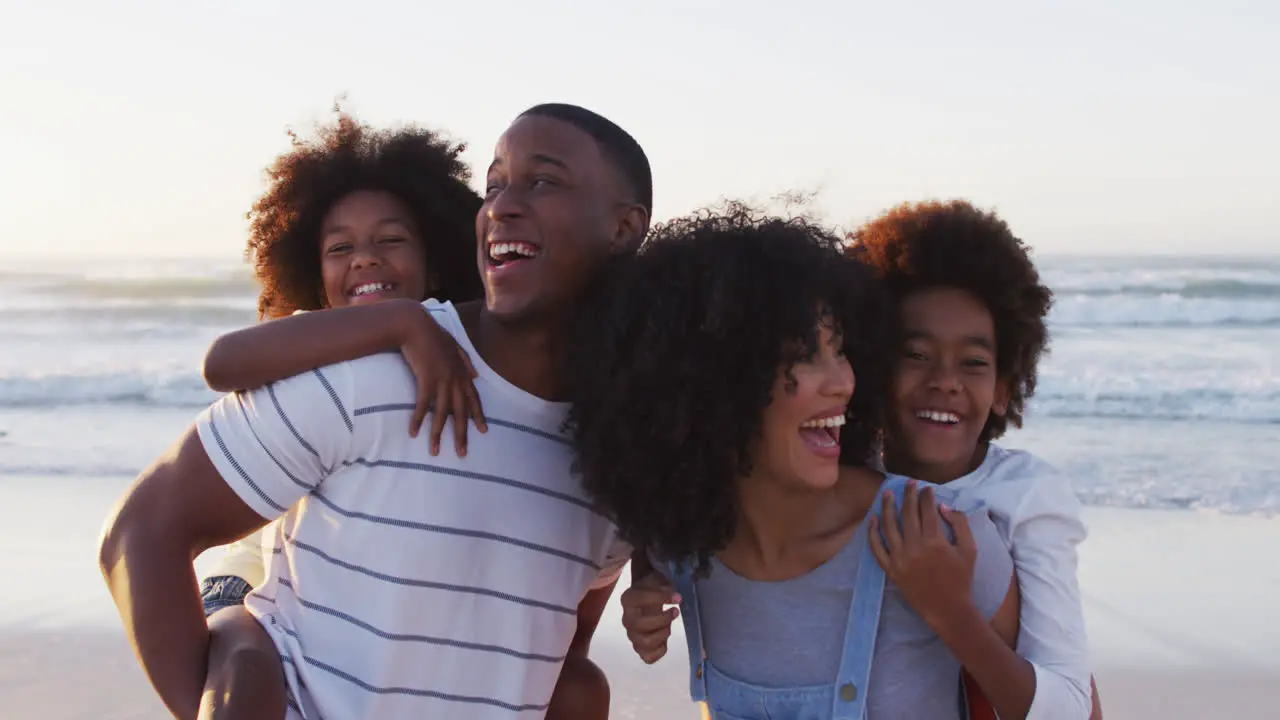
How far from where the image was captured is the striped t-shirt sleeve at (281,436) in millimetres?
2533

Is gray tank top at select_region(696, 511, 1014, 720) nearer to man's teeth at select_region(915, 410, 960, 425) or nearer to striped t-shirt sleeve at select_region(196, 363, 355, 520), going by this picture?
man's teeth at select_region(915, 410, 960, 425)

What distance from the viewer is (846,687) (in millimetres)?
2561

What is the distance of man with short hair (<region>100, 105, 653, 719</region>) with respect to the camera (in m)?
2.54

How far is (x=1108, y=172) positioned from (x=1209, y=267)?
96.9 inches

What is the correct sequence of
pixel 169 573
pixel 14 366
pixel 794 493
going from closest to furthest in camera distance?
pixel 169 573 → pixel 794 493 → pixel 14 366

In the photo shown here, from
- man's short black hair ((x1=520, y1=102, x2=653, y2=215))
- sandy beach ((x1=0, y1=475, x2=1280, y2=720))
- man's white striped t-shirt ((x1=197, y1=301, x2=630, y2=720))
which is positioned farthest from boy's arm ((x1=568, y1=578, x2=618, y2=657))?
sandy beach ((x1=0, y1=475, x2=1280, y2=720))

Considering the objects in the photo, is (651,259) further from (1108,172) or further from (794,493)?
(1108,172)

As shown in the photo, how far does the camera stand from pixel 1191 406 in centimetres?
1228

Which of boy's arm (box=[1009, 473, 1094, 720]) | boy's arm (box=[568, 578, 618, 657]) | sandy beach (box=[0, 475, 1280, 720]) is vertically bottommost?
sandy beach (box=[0, 475, 1280, 720])

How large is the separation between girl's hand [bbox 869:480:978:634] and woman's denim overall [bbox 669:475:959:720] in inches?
2.3

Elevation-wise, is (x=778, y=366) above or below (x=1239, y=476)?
above

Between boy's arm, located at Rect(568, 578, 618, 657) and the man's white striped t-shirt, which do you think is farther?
boy's arm, located at Rect(568, 578, 618, 657)

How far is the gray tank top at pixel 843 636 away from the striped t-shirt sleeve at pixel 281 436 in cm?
94

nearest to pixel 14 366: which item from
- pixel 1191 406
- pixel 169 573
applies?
pixel 1191 406
